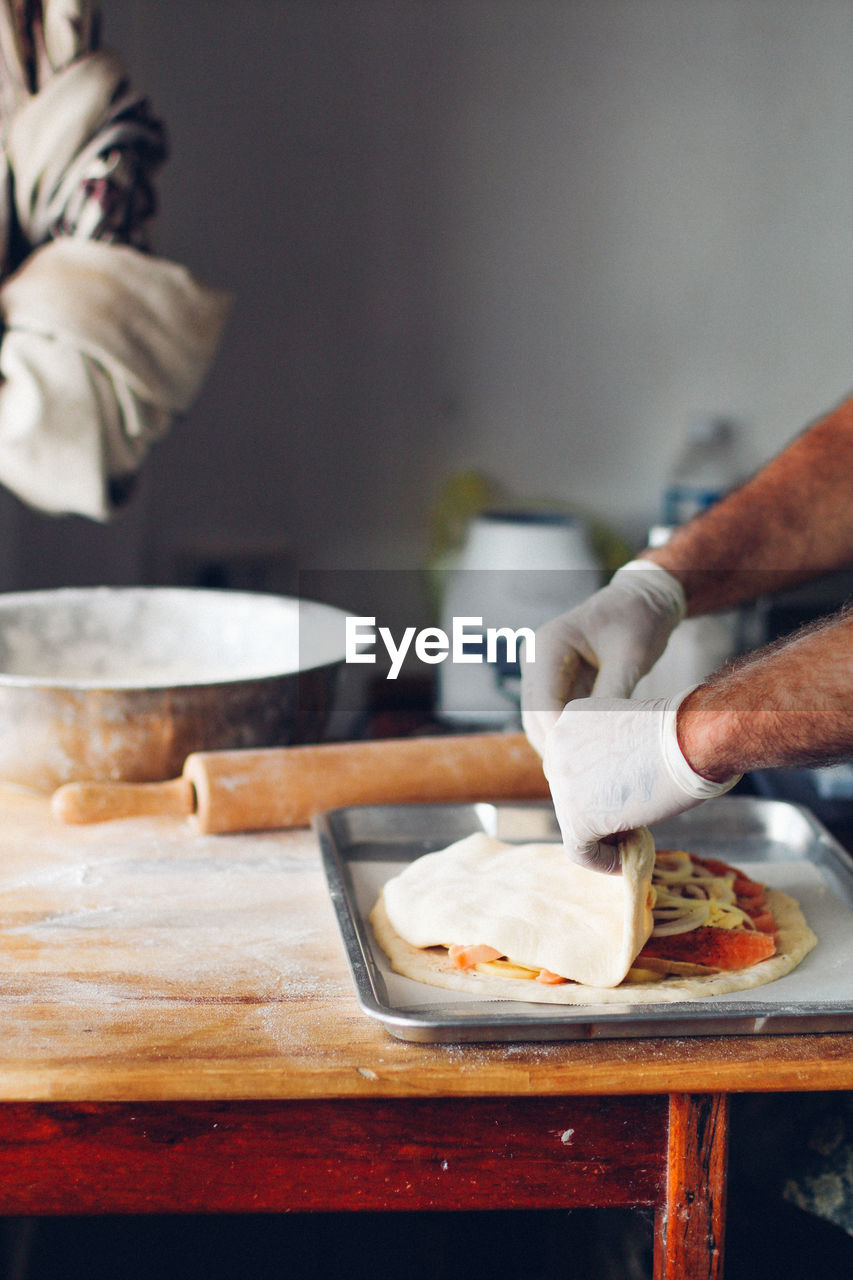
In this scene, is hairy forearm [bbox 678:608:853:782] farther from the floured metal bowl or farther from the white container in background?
the white container in background

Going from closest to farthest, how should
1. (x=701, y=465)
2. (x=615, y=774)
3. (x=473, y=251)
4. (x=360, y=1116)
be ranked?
(x=360, y=1116)
(x=615, y=774)
(x=473, y=251)
(x=701, y=465)

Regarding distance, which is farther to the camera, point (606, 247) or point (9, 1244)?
→ point (606, 247)

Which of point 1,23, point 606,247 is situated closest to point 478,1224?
point 1,23

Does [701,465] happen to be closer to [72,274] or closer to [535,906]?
[72,274]

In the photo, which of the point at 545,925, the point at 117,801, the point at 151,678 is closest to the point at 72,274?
the point at 151,678

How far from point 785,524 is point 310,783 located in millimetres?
696

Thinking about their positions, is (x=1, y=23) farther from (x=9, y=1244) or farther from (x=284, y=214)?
(x=9, y=1244)

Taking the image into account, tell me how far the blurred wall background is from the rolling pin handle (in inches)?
45.0

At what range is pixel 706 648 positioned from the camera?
169 cm

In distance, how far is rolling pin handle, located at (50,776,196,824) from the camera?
126cm

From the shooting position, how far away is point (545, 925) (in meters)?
0.99

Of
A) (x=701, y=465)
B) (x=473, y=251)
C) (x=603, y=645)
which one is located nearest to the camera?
(x=603, y=645)

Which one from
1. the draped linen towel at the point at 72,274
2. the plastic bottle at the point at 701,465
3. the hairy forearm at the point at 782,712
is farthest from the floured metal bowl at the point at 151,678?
the plastic bottle at the point at 701,465

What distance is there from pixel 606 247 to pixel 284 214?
0.72 m
